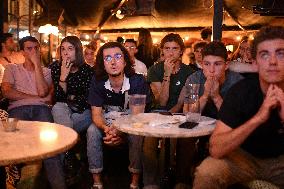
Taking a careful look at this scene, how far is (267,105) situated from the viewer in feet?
8.08

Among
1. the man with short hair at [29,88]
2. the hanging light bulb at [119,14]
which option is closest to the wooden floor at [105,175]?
the man with short hair at [29,88]

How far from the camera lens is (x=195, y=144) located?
3988 millimetres

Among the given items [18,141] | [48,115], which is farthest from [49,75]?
[18,141]

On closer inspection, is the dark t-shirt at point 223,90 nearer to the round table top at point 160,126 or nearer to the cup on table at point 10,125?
the round table top at point 160,126

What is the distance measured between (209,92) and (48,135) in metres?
1.84

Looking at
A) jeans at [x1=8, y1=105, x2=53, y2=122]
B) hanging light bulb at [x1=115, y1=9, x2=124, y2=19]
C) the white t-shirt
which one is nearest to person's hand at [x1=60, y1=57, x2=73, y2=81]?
the white t-shirt

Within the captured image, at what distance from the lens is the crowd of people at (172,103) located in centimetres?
262

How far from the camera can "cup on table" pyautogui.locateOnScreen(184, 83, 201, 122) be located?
336cm

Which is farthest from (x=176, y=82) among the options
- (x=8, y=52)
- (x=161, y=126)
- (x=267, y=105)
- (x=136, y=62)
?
(x=8, y=52)

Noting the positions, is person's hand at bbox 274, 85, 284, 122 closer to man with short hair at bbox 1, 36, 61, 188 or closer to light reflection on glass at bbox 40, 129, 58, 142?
light reflection on glass at bbox 40, 129, 58, 142

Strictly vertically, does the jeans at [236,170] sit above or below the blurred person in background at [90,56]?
below

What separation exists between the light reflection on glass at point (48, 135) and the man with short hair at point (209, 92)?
1.52m

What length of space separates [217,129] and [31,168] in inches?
113

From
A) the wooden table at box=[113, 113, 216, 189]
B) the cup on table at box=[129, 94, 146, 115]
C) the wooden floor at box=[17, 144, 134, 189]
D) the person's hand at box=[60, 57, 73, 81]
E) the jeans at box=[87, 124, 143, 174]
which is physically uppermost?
the person's hand at box=[60, 57, 73, 81]
